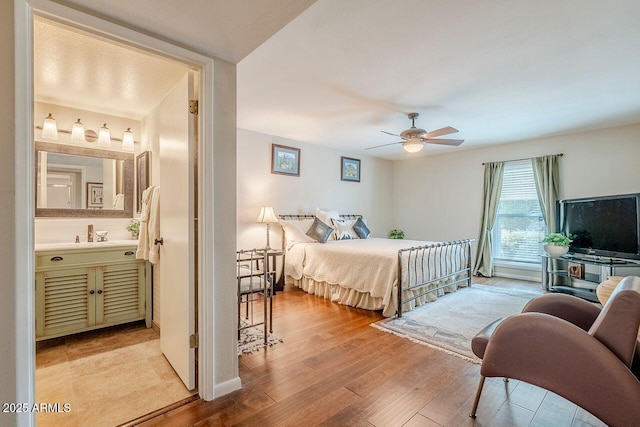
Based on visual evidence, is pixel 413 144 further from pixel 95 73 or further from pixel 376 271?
pixel 95 73

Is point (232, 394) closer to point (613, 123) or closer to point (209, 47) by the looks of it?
point (209, 47)

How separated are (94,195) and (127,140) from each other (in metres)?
0.73

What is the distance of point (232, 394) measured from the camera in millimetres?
1881

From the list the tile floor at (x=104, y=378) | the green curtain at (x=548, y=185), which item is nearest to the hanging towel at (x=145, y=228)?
the tile floor at (x=104, y=378)

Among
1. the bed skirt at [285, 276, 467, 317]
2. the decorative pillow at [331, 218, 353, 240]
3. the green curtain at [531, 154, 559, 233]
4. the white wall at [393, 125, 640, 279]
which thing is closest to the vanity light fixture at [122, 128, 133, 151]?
the bed skirt at [285, 276, 467, 317]

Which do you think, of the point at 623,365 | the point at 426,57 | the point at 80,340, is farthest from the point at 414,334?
the point at 80,340

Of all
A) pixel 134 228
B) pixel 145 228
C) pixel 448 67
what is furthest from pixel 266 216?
pixel 448 67

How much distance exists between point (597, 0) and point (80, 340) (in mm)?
4811

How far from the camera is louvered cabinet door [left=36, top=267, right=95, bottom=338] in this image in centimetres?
251

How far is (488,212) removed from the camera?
5406 millimetres

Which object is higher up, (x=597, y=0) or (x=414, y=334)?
(x=597, y=0)

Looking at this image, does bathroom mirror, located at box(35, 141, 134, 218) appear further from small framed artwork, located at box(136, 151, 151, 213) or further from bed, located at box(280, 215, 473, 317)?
bed, located at box(280, 215, 473, 317)

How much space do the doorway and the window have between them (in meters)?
5.51

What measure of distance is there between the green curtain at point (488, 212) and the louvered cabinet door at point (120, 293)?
5.51m
